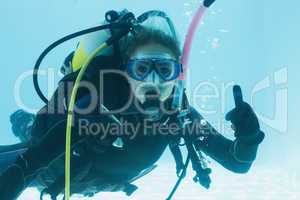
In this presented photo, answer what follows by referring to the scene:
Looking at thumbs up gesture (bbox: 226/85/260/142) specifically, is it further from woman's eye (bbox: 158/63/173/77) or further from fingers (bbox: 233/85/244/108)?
woman's eye (bbox: 158/63/173/77)

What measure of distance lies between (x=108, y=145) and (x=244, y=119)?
2.72ft

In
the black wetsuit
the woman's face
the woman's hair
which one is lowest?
the black wetsuit

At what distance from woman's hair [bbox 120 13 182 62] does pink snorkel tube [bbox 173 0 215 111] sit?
107 mm

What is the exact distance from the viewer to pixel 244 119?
2.27 metres

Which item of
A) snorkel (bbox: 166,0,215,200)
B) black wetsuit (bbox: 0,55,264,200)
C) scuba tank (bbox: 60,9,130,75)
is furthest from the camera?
scuba tank (bbox: 60,9,130,75)

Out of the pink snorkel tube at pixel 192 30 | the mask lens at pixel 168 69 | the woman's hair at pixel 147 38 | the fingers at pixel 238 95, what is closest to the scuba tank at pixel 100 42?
the woman's hair at pixel 147 38

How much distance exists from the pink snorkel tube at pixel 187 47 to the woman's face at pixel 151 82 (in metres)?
0.07

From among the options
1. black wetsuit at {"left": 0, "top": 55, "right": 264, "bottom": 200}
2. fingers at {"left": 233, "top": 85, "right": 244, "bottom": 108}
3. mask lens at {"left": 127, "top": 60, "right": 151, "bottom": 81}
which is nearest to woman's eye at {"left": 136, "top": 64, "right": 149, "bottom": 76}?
mask lens at {"left": 127, "top": 60, "right": 151, "bottom": 81}

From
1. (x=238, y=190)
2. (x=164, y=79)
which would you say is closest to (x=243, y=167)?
(x=164, y=79)

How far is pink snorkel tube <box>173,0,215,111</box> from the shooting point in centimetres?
215

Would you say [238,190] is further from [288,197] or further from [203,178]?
[203,178]

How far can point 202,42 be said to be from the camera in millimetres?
23609

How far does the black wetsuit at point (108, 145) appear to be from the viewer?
2.06 m

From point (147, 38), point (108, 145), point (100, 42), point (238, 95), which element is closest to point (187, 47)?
point (147, 38)
